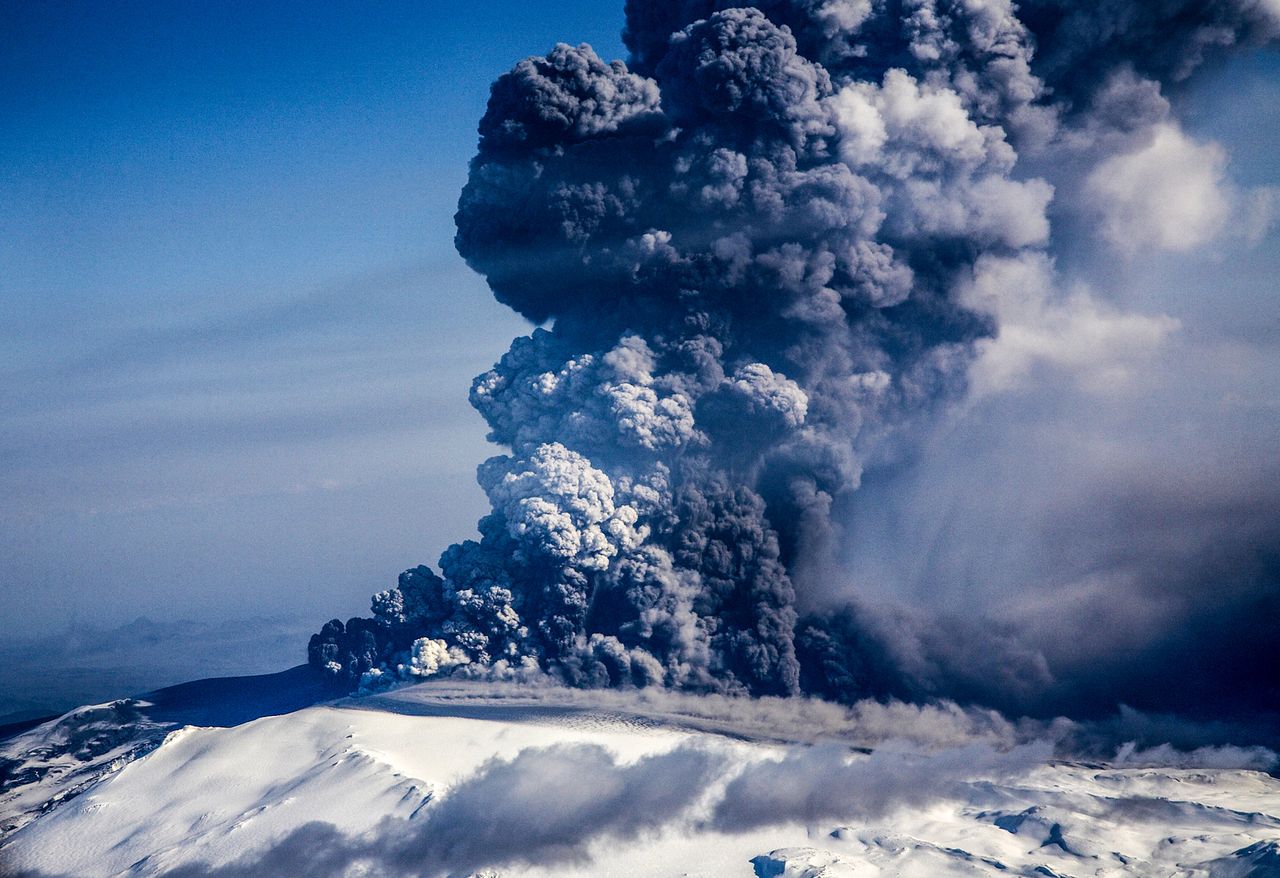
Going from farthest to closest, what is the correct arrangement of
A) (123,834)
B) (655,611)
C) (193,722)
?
(193,722), (655,611), (123,834)

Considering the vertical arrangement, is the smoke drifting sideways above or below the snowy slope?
above

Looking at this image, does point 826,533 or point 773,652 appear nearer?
point 773,652

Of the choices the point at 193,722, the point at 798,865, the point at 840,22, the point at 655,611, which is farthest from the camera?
the point at 193,722

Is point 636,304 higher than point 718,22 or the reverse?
the reverse

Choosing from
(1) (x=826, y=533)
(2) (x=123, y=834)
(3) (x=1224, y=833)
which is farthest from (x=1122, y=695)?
(2) (x=123, y=834)

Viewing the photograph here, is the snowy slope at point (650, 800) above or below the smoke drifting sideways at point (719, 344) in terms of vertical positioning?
below

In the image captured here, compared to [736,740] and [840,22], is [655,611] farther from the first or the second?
[840,22]

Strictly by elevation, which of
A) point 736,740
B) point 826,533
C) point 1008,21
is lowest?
Answer: point 736,740
